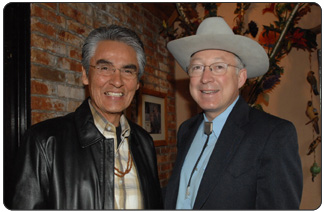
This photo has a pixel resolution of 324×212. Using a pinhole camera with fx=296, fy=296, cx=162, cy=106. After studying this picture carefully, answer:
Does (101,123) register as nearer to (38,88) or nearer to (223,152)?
(38,88)

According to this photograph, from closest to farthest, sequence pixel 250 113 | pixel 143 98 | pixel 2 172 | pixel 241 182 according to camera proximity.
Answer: pixel 241 182 → pixel 2 172 → pixel 250 113 → pixel 143 98

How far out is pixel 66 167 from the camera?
58.1 inches

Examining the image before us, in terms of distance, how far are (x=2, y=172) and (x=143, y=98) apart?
180 cm

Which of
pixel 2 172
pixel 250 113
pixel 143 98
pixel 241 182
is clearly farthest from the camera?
pixel 143 98

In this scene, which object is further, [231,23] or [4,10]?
[231,23]

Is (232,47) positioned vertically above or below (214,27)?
below

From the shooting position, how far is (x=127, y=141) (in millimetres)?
1780

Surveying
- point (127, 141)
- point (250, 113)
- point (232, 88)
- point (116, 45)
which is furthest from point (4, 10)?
point (250, 113)

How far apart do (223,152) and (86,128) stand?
74cm

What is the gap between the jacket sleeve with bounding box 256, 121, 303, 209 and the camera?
137 centimetres

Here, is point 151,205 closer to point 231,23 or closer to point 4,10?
point 4,10

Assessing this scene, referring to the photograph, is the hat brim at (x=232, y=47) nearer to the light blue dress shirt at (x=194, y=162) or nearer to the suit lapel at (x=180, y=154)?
the light blue dress shirt at (x=194, y=162)

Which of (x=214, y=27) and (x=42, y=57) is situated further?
(x=42, y=57)

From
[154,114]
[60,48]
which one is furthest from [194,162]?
[154,114]
